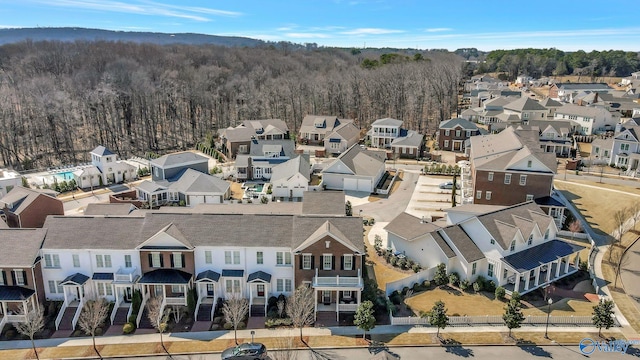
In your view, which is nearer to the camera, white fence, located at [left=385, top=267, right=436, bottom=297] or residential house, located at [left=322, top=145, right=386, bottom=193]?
white fence, located at [left=385, top=267, right=436, bottom=297]

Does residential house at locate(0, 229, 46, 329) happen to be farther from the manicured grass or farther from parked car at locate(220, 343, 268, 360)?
the manicured grass

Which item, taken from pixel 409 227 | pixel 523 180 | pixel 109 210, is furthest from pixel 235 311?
pixel 523 180

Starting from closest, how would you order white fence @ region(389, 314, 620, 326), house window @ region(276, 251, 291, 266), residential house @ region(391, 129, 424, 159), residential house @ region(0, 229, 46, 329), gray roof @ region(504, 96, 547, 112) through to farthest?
white fence @ region(389, 314, 620, 326), residential house @ region(0, 229, 46, 329), house window @ region(276, 251, 291, 266), residential house @ region(391, 129, 424, 159), gray roof @ region(504, 96, 547, 112)

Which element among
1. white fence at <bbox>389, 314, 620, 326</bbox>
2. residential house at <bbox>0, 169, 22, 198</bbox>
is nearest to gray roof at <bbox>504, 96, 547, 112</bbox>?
white fence at <bbox>389, 314, 620, 326</bbox>

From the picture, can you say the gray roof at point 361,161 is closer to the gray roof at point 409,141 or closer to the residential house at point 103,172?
the gray roof at point 409,141

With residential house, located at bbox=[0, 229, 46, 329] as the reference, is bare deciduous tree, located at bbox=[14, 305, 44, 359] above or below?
below

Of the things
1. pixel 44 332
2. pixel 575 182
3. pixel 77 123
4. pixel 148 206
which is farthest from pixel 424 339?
pixel 77 123

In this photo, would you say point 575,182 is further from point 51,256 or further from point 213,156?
point 51,256
